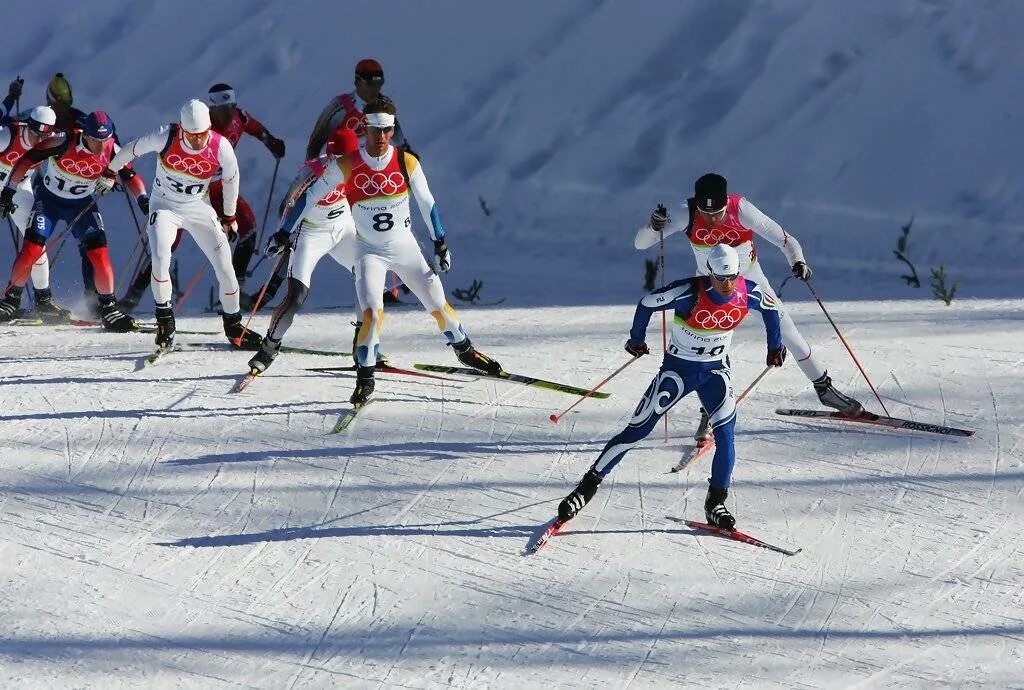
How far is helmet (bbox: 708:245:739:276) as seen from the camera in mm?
7688

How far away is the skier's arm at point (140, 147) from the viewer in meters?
10.7

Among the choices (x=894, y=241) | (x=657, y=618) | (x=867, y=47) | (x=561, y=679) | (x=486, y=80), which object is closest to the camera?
(x=561, y=679)

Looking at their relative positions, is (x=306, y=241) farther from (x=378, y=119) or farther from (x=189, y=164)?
(x=378, y=119)

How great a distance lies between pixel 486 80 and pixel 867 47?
4.84 meters

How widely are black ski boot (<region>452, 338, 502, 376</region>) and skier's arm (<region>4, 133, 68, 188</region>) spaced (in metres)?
3.95

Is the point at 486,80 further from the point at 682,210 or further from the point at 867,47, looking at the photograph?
the point at 682,210

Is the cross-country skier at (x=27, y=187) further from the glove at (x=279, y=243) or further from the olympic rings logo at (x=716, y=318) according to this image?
the olympic rings logo at (x=716, y=318)

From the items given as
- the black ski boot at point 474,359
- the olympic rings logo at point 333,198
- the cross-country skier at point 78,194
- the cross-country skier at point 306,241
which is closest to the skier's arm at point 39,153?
the cross-country skier at point 78,194

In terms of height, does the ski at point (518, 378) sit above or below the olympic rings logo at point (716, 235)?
below

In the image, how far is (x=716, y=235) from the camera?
931cm

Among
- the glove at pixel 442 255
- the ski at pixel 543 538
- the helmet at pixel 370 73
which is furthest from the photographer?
the helmet at pixel 370 73

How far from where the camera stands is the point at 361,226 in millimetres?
9703

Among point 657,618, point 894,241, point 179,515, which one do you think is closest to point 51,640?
point 179,515

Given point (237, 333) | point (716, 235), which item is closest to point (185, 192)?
point (237, 333)
